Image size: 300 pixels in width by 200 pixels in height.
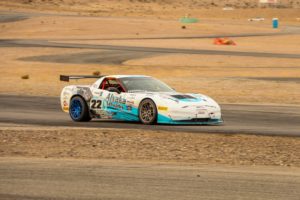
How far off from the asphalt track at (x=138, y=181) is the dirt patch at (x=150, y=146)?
1.21m

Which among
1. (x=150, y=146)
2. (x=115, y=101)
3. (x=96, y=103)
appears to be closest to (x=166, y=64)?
(x=96, y=103)

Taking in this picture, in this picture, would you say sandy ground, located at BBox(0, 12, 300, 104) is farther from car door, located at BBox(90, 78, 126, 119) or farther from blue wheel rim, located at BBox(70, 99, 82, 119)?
blue wheel rim, located at BBox(70, 99, 82, 119)

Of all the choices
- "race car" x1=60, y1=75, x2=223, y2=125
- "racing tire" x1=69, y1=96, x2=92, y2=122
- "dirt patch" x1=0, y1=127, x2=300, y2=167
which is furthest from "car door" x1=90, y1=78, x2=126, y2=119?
"dirt patch" x1=0, y1=127, x2=300, y2=167

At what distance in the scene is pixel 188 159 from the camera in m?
15.8

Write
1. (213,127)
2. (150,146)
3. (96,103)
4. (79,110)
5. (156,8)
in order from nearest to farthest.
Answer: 1. (150,146)
2. (213,127)
3. (96,103)
4. (79,110)
5. (156,8)

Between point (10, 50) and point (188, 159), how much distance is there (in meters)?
42.5

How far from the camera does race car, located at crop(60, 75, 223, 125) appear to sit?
2184 cm

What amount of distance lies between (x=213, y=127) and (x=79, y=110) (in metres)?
3.68

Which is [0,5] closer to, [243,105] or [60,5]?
[60,5]

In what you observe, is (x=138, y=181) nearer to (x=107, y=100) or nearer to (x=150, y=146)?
(x=150, y=146)

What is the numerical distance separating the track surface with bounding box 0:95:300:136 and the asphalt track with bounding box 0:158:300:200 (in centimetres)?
652

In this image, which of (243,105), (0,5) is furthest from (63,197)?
(0,5)

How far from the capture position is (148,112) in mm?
22109

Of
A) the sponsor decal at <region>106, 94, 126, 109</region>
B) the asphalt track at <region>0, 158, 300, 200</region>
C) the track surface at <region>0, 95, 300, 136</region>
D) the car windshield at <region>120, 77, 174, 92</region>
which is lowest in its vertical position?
the asphalt track at <region>0, 158, 300, 200</region>
